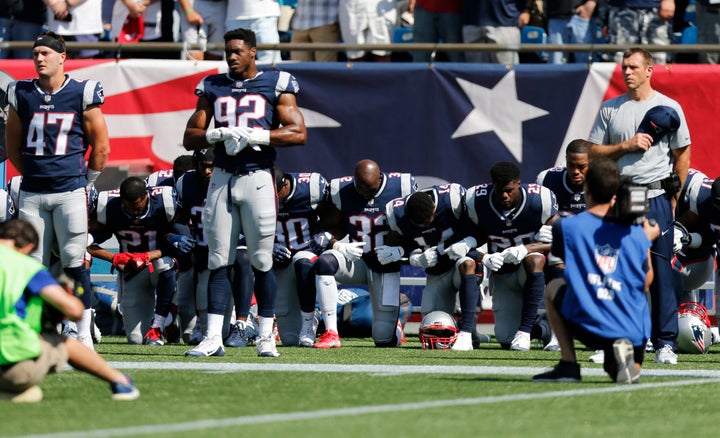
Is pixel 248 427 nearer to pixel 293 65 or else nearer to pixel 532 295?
pixel 532 295

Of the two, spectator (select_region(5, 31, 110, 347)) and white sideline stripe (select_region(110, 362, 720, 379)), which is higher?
spectator (select_region(5, 31, 110, 347))

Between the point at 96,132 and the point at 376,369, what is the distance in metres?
2.38

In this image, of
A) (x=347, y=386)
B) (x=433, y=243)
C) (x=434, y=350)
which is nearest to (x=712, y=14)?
(x=433, y=243)

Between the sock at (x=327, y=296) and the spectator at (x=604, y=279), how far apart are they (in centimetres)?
375

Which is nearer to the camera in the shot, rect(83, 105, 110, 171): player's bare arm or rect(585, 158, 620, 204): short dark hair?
rect(585, 158, 620, 204): short dark hair

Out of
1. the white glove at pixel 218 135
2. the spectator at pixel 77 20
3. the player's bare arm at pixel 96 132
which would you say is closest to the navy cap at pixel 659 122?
the white glove at pixel 218 135

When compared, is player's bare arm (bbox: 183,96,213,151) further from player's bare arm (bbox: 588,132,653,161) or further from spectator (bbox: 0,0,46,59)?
spectator (bbox: 0,0,46,59)

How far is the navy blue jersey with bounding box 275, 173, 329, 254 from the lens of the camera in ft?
33.9

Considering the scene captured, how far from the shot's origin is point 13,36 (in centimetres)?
1245

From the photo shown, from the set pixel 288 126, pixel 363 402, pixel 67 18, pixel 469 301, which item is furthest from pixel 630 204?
pixel 67 18

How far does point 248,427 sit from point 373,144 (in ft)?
22.7

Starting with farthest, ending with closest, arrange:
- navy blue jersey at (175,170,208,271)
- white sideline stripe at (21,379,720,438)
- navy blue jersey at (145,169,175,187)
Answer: navy blue jersey at (145,169,175,187), navy blue jersey at (175,170,208,271), white sideline stripe at (21,379,720,438)

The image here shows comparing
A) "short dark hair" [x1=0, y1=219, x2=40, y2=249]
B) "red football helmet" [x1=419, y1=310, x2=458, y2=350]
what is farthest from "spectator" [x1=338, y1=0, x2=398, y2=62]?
"short dark hair" [x1=0, y1=219, x2=40, y2=249]

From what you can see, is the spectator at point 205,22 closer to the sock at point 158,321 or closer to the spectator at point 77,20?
the spectator at point 77,20
